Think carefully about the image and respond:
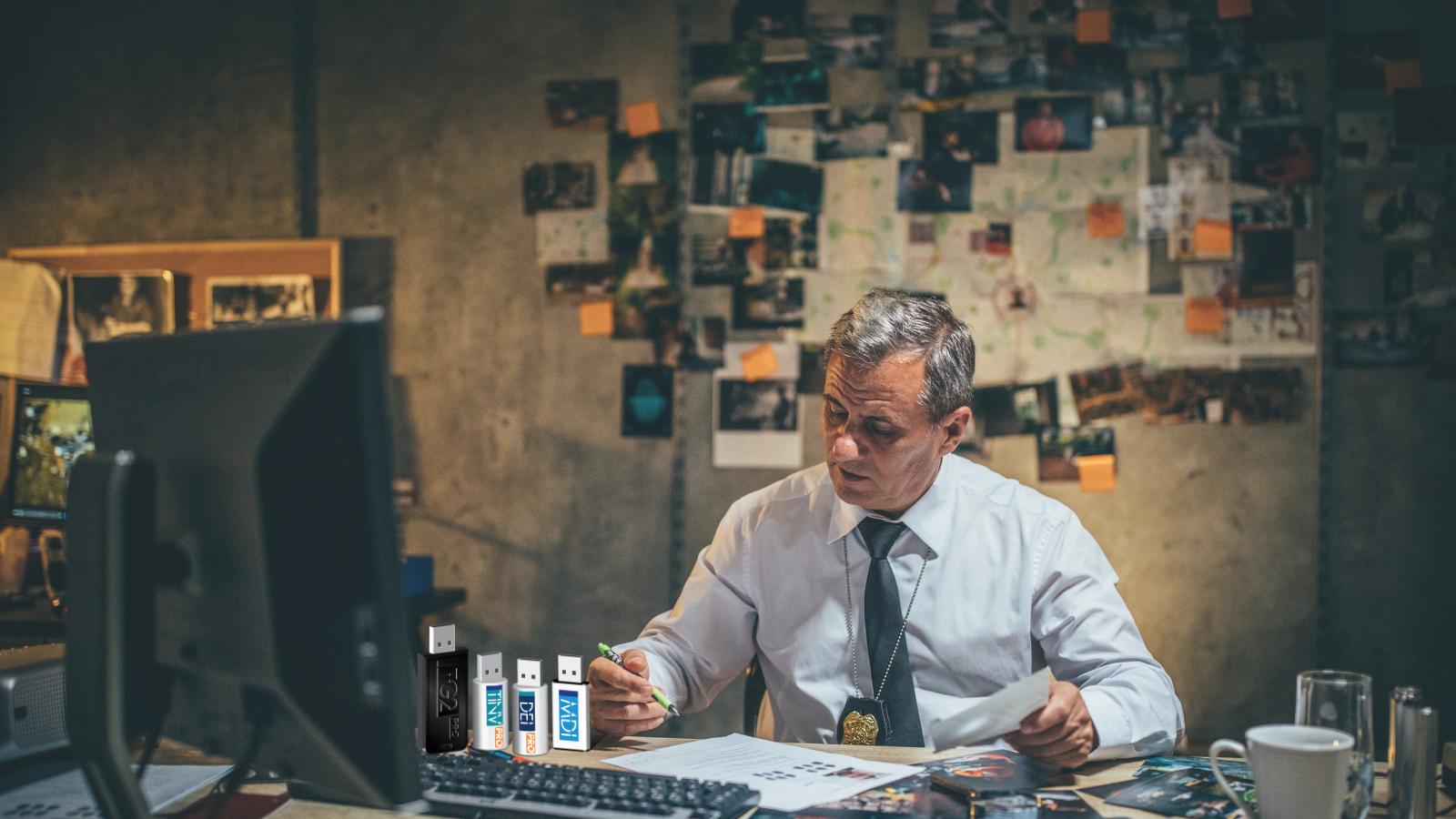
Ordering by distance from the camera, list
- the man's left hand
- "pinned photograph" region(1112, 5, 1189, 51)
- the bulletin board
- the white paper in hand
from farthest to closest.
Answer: the bulletin board
"pinned photograph" region(1112, 5, 1189, 51)
the man's left hand
the white paper in hand

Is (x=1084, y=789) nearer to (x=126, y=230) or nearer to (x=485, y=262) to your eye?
(x=485, y=262)

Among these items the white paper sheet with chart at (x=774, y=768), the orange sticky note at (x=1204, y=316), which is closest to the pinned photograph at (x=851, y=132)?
the orange sticky note at (x=1204, y=316)

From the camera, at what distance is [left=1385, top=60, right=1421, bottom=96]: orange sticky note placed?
2.47 meters

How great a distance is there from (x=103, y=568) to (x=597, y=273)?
2.11 m

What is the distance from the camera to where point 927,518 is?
1.66 metres

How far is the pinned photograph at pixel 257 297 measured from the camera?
9.68 feet

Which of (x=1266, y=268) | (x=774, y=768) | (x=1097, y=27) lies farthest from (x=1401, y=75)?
(x=774, y=768)

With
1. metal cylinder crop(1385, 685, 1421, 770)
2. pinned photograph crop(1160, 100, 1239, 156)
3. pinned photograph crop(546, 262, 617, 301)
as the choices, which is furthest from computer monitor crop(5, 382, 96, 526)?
pinned photograph crop(1160, 100, 1239, 156)

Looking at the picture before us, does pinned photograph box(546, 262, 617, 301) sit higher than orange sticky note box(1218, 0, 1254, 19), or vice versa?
orange sticky note box(1218, 0, 1254, 19)

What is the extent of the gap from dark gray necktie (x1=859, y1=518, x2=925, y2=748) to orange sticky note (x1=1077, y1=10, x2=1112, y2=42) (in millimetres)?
1767

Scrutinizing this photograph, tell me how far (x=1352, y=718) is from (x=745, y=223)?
80.6 inches

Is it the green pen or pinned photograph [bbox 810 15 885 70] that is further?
pinned photograph [bbox 810 15 885 70]

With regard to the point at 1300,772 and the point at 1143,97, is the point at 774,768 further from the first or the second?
the point at 1143,97

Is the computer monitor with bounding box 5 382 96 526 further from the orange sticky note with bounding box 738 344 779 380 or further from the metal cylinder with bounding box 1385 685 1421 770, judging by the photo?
the metal cylinder with bounding box 1385 685 1421 770
